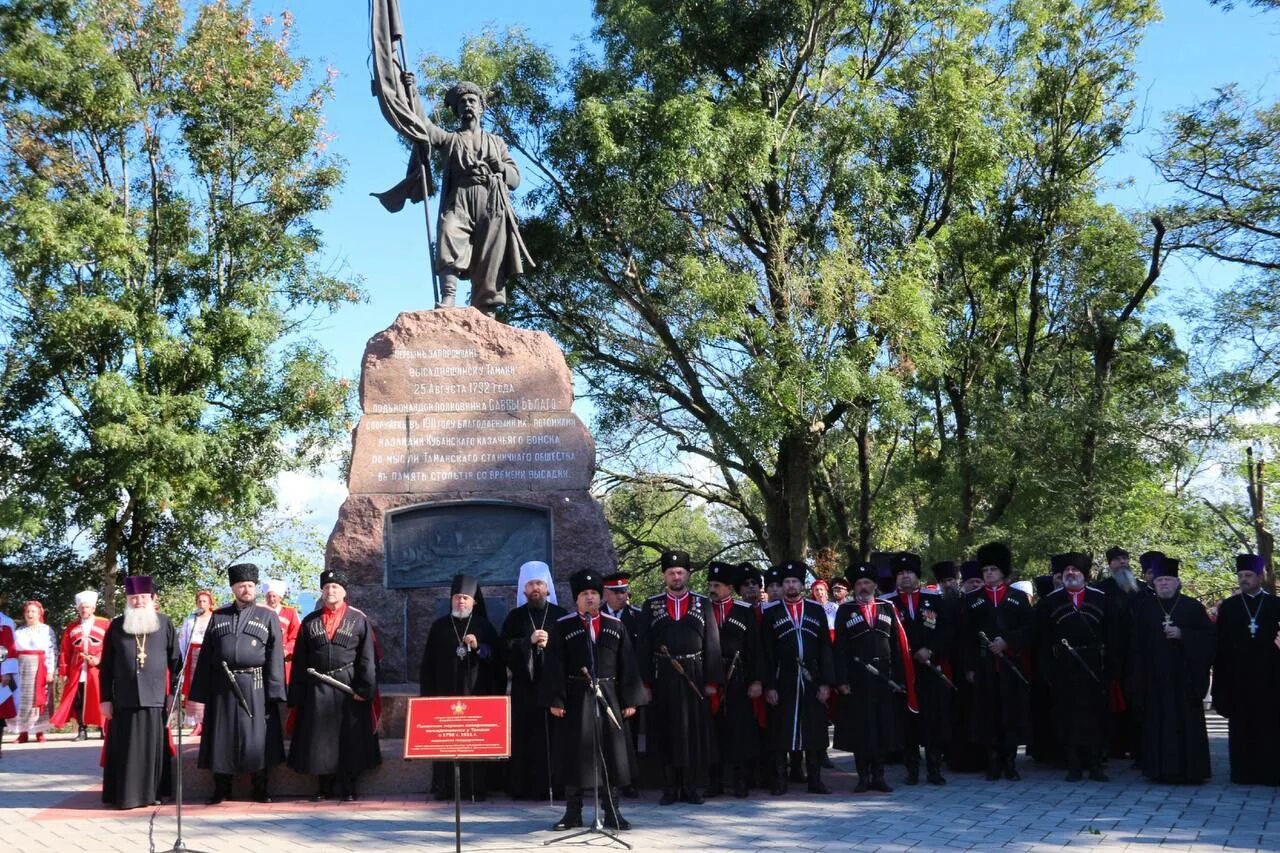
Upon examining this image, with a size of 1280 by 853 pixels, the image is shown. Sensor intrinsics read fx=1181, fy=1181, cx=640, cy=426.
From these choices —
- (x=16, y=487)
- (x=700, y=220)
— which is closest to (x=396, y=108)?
(x=700, y=220)

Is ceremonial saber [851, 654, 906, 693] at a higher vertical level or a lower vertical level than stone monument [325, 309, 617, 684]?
lower

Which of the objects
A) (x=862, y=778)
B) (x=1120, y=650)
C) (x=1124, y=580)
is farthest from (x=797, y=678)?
(x=1124, y=580)

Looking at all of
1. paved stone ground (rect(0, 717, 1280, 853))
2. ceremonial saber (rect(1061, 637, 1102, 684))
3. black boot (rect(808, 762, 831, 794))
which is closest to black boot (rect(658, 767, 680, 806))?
paved stone ground (rect(0, 717, 1280, 853))

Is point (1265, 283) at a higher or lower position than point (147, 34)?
lower

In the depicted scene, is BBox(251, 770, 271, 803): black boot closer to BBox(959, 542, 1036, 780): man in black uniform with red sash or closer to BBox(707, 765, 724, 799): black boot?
BBox(707, 765, 724, 799): black boot

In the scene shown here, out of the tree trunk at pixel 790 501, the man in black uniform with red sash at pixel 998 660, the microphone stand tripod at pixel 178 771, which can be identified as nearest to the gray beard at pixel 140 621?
the microphone stand tripod at pixel 178 771

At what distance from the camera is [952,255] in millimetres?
23578

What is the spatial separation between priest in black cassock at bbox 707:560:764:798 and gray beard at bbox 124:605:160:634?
4.25 metres

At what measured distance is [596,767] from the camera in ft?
23.7

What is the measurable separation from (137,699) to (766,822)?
467 cm

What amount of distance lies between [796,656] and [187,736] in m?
6.18

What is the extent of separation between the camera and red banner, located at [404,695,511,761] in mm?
6168

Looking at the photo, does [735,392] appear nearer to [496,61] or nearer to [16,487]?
[496,61]

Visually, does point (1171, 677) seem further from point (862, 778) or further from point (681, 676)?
point (681, 676)
